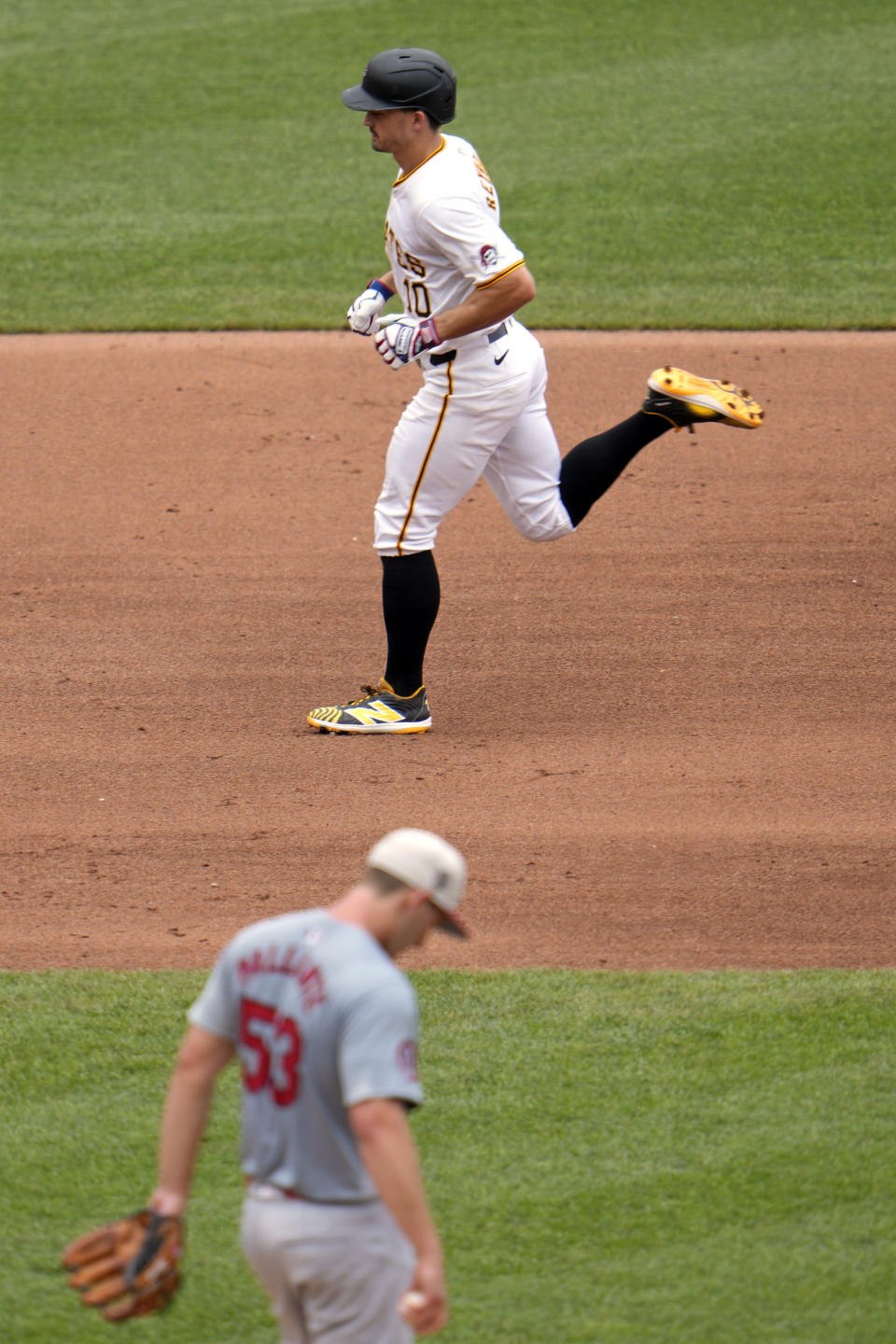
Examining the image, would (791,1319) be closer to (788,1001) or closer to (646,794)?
(788,1001)

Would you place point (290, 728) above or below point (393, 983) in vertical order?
below

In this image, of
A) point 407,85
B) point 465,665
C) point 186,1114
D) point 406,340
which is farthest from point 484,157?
point 186,1114

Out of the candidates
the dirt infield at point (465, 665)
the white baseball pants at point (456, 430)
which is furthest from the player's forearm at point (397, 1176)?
the white baseball pants at point (456, 430)

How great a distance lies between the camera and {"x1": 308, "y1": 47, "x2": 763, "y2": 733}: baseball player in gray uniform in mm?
5898

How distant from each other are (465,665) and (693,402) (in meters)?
1.48

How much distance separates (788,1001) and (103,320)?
7.51m

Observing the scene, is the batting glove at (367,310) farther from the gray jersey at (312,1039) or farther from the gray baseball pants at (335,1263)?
the gray baseball pants at (335,1263)

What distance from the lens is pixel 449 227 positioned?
587 centimetres

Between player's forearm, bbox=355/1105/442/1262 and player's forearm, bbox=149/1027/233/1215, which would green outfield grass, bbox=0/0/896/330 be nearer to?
player's forearm, bbox=149/1027/233/1215

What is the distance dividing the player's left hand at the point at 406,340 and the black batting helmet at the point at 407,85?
2.35ft

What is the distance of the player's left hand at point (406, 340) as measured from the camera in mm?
5926

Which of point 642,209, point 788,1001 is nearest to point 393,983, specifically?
point 788,1001

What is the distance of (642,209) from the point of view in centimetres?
1284

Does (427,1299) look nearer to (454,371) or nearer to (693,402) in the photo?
(454,371)
